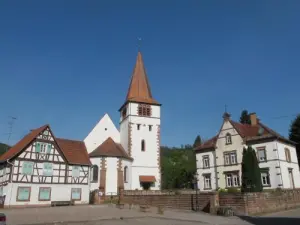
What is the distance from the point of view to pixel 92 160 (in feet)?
124

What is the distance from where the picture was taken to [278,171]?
33000 millimetres

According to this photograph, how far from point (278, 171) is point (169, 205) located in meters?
14.3

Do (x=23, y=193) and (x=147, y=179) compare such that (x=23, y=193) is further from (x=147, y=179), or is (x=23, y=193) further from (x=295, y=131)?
(x=295, y=131)

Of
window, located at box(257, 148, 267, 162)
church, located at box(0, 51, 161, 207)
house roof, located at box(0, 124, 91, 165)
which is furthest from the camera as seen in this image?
window, located at box(257, 148, 267, 162)

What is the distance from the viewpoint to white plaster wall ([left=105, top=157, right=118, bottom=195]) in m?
36.6

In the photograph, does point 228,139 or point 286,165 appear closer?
point 286,165

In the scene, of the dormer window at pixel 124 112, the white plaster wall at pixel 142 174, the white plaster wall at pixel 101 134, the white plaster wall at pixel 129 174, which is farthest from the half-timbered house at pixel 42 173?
the dormer window at pixel 124 112

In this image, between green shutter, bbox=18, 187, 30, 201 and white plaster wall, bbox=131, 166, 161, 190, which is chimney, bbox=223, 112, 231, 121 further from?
green shutter, bbox=18, 187, 30, 201

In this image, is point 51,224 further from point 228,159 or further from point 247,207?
point 228,159

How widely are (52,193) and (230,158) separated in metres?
21.1

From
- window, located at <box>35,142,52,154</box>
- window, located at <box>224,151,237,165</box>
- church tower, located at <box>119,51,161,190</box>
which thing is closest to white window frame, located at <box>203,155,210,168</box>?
window, located at <box>224,151,237,165</box>

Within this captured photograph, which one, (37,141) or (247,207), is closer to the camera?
(247,207)

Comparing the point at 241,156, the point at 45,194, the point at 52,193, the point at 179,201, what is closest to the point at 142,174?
the point at 52,193

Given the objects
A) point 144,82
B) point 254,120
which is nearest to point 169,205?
point 254,120
